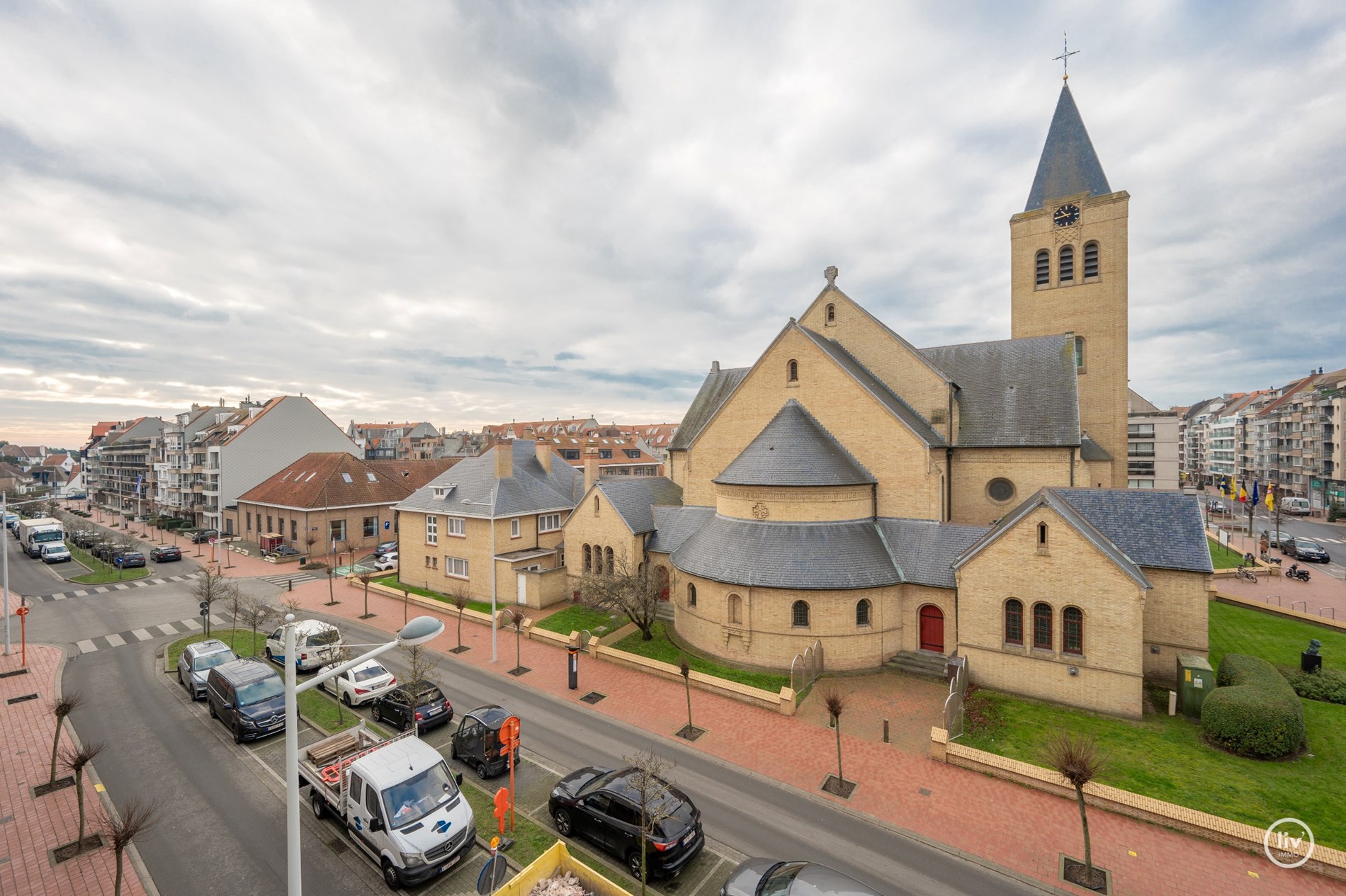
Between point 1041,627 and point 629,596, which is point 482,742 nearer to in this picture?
point 629,596

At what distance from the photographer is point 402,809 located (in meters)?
11.9

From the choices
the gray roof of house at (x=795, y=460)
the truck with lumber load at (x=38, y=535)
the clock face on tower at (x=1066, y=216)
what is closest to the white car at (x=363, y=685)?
the gray roof of house at (x=795, y=460)

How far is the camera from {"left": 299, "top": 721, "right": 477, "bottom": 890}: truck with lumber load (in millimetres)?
11367

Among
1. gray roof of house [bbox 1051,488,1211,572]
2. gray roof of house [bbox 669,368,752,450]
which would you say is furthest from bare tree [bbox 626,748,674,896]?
gray roof of house [bbox 669,368,752,450]

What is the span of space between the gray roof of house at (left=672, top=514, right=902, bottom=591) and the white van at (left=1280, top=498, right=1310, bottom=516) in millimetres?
80242

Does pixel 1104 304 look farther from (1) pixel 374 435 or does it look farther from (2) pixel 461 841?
(1) pixel 374 435

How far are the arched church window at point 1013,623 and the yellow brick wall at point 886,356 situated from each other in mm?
10205

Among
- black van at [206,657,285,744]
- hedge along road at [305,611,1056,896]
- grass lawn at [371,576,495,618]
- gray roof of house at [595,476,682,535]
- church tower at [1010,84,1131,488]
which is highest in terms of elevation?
church tower at [1010,84,1131,488]

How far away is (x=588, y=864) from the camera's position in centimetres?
1242

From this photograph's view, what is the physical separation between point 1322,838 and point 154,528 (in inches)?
3644

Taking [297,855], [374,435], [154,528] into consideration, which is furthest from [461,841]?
[374,435]

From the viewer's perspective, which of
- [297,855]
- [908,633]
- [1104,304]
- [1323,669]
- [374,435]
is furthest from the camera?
[374,435]

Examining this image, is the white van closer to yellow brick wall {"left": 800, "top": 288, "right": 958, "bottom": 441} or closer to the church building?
the church building

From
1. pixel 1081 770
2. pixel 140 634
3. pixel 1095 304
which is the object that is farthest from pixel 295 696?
pixel 1095 304
